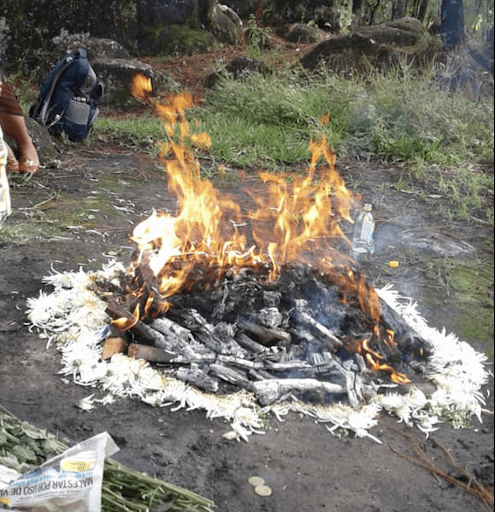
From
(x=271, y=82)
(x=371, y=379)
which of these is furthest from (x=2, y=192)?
A: (x=271, y=82)

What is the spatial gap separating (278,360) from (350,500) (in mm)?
950

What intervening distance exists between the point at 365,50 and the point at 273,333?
25.8 feet

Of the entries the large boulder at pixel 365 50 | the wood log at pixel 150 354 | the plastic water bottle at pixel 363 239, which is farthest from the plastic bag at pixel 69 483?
the large boulder at pixel 365 50

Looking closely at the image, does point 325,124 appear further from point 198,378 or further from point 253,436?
point 253,436

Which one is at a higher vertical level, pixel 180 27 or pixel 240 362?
pixel 240 362

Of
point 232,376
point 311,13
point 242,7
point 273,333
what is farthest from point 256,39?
point 232,376

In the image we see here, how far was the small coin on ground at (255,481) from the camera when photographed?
2.62 metres

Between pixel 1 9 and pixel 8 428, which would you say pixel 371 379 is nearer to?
pixel 8 428

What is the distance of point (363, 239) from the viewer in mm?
5160

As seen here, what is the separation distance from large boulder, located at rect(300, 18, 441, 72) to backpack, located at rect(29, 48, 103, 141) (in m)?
3.47

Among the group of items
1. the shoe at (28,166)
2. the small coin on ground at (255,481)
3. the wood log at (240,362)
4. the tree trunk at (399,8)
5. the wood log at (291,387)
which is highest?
the tree trunk at (399,8)

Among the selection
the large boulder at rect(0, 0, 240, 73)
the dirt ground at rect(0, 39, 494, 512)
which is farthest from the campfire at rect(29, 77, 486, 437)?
the large boulder at rect(0, 0, 240, 73)

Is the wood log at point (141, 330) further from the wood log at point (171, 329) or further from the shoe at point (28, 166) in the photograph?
the shoe at point (28, 166)

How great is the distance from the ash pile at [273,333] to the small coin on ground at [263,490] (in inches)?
21.9
